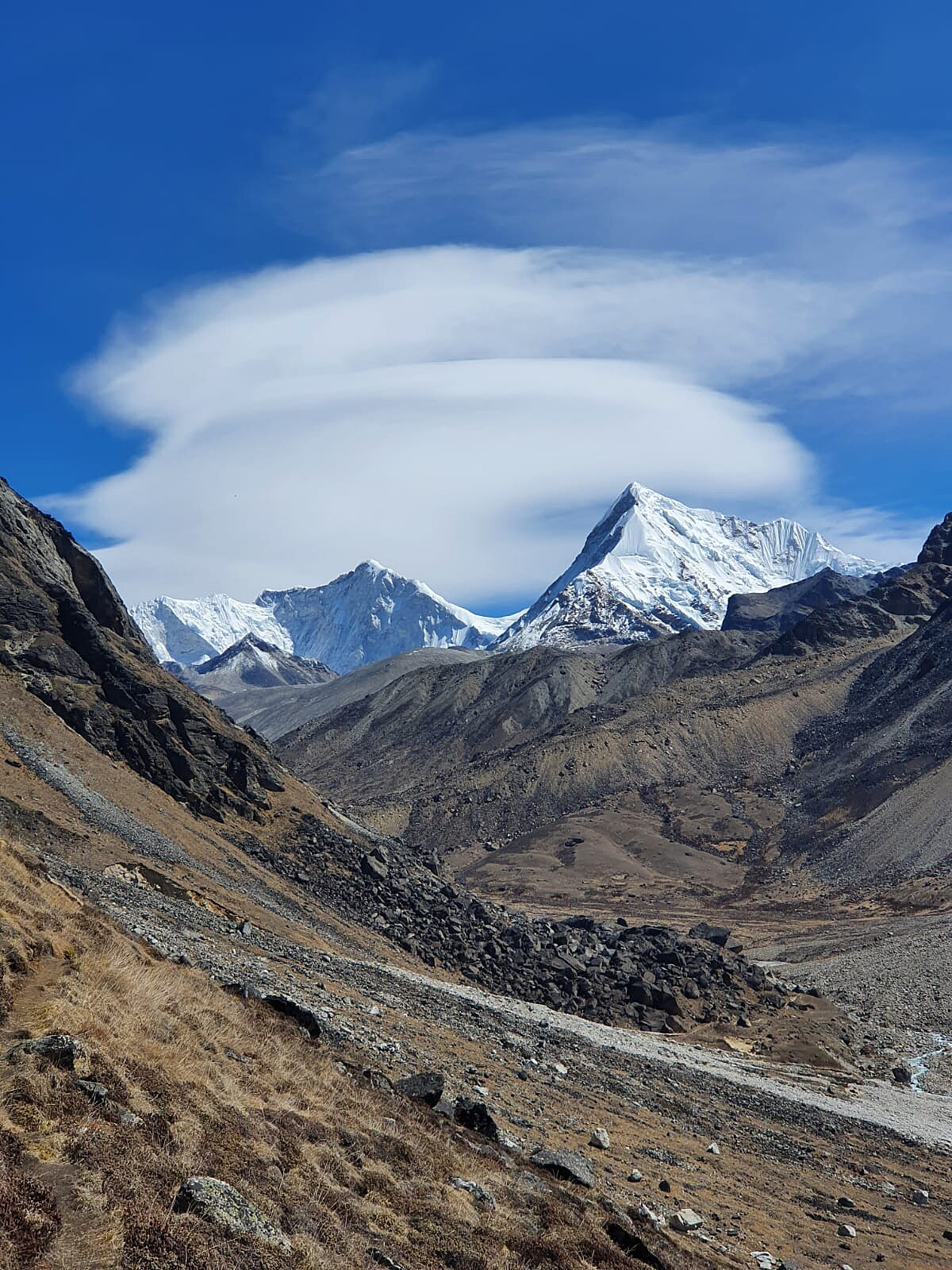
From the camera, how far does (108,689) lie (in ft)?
173

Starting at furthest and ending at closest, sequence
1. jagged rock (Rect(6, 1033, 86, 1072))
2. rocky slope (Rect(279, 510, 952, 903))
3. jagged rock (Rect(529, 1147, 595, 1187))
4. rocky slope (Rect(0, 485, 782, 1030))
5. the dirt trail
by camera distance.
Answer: rocky slope (Rect(279, 510, 952, 903))
rocky slope (Rect(0, 485, 782, 1030))
the dirt trail
jagged rock (Rect(529, 1147, 595, 1187))
jagged rock (Rect(6, 1033, 86, 1072))

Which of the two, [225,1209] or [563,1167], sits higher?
[225,1209]

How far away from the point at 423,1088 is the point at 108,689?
135 ft

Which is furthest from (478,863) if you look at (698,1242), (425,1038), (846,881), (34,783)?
(698,1242)

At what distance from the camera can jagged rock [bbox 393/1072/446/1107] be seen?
16.7 m

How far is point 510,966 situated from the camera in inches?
1900

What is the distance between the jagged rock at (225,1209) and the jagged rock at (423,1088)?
7.22 metres

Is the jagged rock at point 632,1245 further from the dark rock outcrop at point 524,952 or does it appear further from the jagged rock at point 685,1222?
the dark rock outcrop at point 524,952

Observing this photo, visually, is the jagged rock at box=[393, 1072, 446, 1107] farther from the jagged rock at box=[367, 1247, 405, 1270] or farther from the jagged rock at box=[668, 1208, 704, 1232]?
the jagged rock at box=[367, 1247, 405, 1270]

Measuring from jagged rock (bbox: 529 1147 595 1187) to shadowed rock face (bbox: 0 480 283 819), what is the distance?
122ft

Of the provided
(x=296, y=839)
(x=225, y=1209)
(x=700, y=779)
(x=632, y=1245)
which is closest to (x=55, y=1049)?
(x=225, y=1209)

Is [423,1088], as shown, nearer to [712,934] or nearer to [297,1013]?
[297,1013]

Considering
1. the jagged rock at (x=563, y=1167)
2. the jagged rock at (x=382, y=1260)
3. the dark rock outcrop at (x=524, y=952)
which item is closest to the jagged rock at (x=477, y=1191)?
the jagged rock at (x=382, y=1260)

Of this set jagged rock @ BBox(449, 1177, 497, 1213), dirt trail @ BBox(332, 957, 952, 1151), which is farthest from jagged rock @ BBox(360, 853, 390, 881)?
jagged rock @ BBox(449, 1177, 497, 1213)
